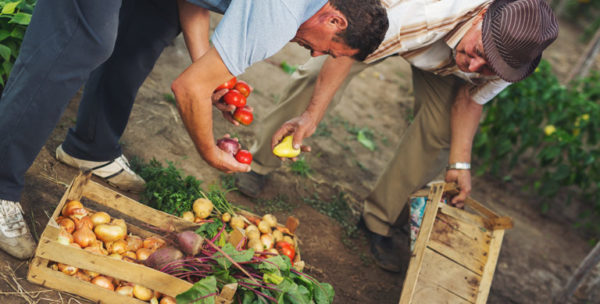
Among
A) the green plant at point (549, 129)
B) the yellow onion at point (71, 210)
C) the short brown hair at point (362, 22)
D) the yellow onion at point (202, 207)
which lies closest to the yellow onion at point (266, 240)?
the yellow onion at point (202, 207)

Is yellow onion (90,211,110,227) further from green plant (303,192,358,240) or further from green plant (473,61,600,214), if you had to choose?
green plant (473,61,600,214)

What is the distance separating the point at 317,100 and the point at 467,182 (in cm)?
122

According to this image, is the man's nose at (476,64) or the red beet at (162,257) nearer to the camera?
the red beet at (162,257)

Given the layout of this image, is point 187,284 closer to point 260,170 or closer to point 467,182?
point 260,170

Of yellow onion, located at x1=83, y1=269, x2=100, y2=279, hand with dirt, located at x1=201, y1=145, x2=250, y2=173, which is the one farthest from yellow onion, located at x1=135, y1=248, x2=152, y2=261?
hand with dirt, located at x1=201, y1=145, x2=250, y2=173

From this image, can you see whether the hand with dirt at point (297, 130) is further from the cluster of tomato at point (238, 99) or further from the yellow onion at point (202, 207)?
the yellow onion at point (202, 207)

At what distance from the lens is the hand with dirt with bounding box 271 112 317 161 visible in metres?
2.97

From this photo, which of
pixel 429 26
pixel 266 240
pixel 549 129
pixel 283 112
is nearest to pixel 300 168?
pixel 283 112

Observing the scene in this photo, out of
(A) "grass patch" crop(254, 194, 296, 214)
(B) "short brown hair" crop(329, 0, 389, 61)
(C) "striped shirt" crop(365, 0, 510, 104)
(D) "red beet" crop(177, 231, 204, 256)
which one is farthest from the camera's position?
(A) "grass patch" crop(254, 194, 296, 214)

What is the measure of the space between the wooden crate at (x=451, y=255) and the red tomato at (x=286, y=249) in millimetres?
690

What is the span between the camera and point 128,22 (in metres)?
2.51

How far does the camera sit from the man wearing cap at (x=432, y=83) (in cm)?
258

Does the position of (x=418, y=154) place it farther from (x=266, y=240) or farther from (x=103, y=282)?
(x=103, y=282)

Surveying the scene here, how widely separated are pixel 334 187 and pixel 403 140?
2.91 ft
